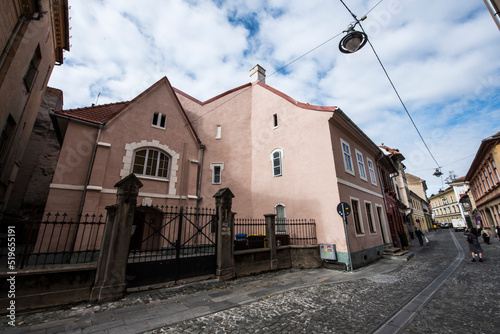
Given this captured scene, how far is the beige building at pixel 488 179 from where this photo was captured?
19.4 m

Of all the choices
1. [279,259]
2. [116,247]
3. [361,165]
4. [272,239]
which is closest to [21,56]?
[116,247]

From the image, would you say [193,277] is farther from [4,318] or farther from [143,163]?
[143,163]

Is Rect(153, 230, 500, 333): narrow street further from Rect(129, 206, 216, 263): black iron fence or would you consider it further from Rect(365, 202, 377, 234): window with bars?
Rect(365, 202, 377, 234): window with bars

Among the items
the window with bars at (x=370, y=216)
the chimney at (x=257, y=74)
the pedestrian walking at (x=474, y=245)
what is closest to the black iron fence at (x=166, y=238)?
the window with bars at (x=370, y=216)

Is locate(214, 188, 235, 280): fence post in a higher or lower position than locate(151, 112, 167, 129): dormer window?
lower

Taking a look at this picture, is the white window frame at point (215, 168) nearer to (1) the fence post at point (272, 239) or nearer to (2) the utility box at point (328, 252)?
(1) the fence post at point (272, 239)

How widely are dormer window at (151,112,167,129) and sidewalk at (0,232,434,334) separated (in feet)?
31.5

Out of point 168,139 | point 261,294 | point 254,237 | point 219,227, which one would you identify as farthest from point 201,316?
point 168,139

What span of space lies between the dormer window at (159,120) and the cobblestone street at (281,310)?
965 centimetres

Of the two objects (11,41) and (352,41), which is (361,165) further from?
(11,41)

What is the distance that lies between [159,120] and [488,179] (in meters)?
34.3

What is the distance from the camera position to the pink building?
10219mm

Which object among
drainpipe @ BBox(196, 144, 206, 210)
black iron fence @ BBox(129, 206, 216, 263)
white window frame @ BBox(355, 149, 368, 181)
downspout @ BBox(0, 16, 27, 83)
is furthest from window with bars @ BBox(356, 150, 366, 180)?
downspout @ BBox(0, 16, 27, 83)

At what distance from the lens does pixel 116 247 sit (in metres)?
5.70
